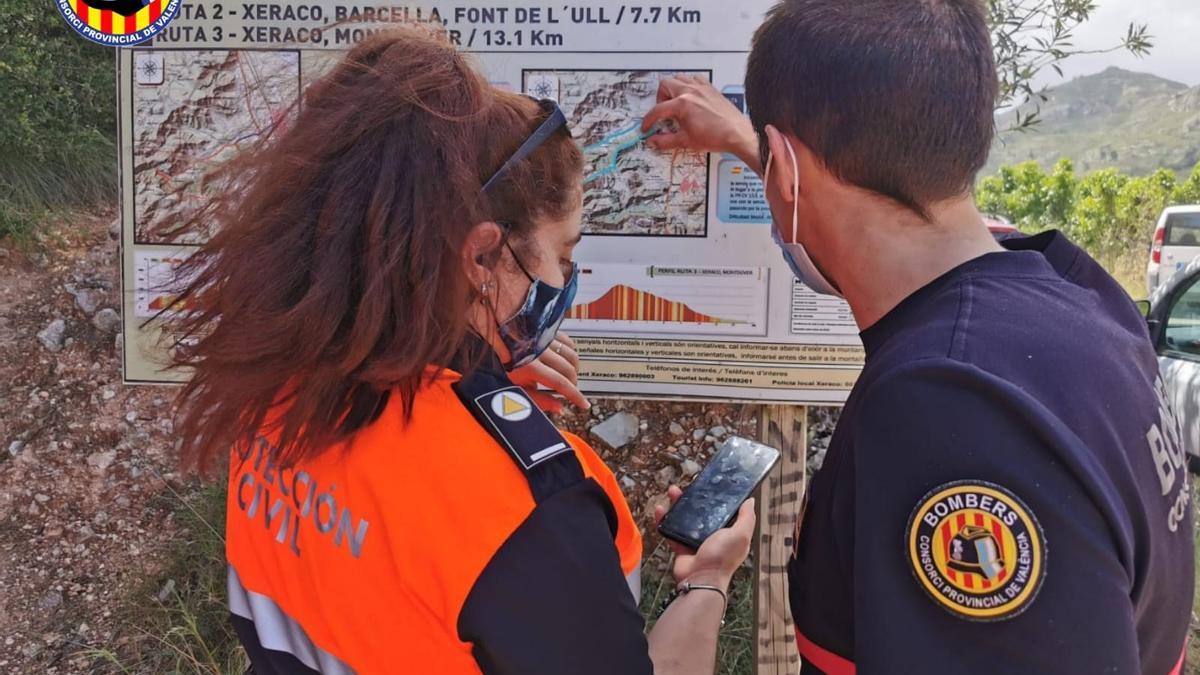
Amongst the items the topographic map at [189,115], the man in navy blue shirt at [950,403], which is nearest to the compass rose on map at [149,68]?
the topographic map at [189,115]

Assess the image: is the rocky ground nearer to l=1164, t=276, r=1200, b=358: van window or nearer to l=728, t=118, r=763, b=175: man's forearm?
l=728, t=118, r=763, b=175: man's forearm

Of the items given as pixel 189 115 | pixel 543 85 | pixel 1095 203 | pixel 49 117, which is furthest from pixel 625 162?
pixel 1095 203

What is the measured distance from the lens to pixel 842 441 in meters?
1.27

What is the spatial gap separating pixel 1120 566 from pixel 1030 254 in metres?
0.48

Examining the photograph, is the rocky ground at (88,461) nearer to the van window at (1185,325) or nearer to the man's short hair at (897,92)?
the van window at (1185,325)

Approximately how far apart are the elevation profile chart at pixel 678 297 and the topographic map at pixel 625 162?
0.11 m

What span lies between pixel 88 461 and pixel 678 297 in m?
3.33

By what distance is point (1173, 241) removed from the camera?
40.1ft

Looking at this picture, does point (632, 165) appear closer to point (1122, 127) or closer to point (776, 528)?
point (776, 528)

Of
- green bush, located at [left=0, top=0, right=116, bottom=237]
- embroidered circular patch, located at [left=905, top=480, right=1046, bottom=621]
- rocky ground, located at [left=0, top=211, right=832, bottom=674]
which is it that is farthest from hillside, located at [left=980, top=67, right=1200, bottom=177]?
embroidered circular patch, located at [left=905, top=480, right=1046, bottom=621]

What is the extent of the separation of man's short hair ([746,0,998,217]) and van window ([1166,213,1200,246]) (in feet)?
42.4

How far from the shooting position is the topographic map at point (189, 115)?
241cm

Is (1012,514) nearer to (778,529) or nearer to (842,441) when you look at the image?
(842,441)

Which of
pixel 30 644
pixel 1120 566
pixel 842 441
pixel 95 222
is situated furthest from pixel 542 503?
pixel 95 222
